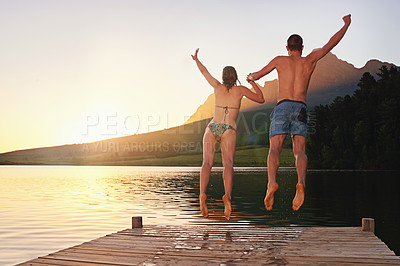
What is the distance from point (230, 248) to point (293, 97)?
3.09 metres

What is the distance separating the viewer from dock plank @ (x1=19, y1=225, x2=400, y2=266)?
297 inches

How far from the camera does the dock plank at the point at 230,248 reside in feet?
24.8

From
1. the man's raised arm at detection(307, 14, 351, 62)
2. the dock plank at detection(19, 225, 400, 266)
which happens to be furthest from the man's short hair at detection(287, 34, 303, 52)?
the dock plank at detection(19, 225, 400, 266)

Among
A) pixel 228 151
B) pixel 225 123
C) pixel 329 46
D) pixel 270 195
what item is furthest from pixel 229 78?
pixel 270 195

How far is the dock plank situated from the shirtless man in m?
1.08

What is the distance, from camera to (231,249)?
8469 mm

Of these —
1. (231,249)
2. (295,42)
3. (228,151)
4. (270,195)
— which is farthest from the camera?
(228,151)

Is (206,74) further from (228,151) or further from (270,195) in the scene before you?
(270,195)

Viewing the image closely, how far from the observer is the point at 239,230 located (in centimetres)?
1102

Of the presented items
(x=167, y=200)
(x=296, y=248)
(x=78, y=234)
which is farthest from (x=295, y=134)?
(x=167, y=200)

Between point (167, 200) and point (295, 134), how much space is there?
30.2m

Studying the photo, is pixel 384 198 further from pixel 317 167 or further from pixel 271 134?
pixel 317 167

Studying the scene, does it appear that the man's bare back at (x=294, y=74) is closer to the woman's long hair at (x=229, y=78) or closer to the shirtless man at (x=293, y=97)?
the shirtless man at (x=293, y=97)

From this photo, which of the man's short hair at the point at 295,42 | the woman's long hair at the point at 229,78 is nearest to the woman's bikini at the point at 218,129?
the woman's long hair at the point at 229,78
